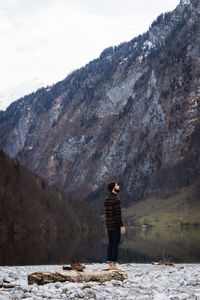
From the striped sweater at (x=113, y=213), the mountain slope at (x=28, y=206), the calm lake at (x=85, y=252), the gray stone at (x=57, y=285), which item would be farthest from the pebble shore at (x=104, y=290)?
the mountain slope at (x=28, y=206)

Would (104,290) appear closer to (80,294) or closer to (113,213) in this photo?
(80,294)

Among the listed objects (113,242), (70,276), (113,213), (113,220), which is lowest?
(70,276)

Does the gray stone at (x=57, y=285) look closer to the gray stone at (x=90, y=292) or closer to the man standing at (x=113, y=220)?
the gray stone at (x=90, y=292)

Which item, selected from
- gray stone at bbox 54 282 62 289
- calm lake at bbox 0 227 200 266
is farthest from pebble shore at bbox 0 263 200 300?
calm lake at bbox 0 227 200 266

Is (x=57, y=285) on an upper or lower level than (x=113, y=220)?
lower

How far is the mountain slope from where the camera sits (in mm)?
142875

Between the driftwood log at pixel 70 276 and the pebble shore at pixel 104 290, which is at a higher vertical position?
the driftwood log at pixel 70 276

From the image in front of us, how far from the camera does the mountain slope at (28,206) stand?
469ft

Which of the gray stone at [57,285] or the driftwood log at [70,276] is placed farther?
the driftwood log at [70,276]

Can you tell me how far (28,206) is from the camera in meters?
158

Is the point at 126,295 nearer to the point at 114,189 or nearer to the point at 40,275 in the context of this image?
the point at 40,275

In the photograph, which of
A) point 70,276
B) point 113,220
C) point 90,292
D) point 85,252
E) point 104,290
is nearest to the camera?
point 90,292

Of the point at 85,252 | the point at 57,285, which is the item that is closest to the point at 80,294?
the point at 57,285

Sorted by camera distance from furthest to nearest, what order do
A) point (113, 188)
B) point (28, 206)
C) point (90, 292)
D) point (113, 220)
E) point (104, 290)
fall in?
point (28, 206)
point (113, 188)
point (113, 220)
point (104, 290)
point (90, 292)
